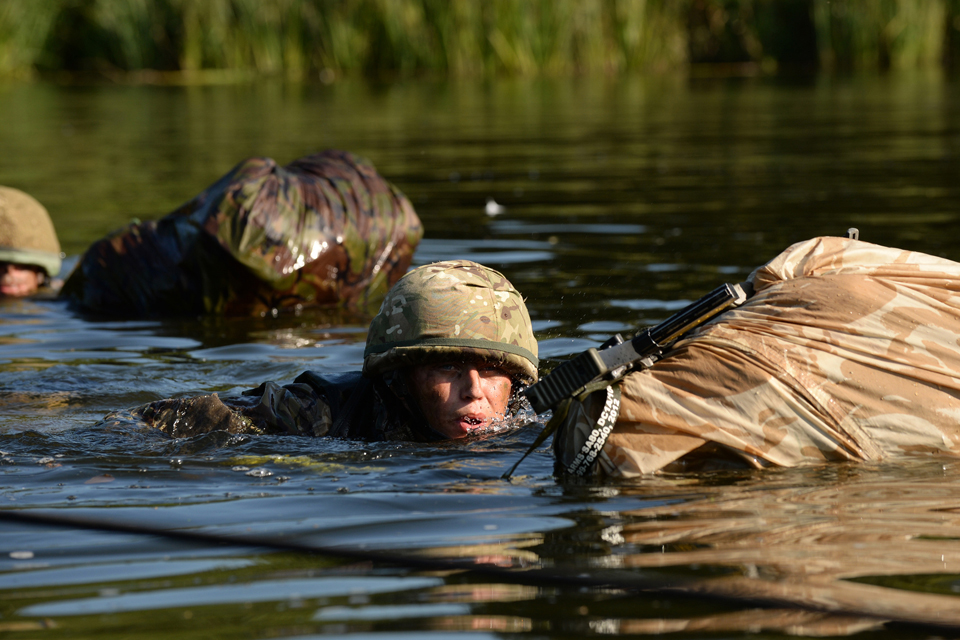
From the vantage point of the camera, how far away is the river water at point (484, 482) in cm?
274

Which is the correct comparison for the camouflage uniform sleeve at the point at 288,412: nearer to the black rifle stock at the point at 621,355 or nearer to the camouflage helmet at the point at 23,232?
the black rifle stock at the point at 621,355

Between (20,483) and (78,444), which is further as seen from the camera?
(78,444)

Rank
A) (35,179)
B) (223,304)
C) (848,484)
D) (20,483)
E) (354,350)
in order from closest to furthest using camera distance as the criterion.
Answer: (848,484)
(20,483)
(354,350)
(223,304)
(35,179)

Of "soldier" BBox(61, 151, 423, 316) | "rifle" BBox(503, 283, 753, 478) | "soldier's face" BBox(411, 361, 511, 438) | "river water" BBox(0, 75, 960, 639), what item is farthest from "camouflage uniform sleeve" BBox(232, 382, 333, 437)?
"soldier" BBox(61, 151, 423, 316)

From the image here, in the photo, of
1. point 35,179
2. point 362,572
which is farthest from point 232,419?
point 35,179

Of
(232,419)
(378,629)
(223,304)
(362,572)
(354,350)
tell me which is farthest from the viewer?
(223,304)

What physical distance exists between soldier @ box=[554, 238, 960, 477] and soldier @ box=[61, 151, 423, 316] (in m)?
4.15

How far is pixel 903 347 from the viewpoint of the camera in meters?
3.68

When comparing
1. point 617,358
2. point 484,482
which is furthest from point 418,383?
point 617,358

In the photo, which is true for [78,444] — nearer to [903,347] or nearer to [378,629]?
[378,629]

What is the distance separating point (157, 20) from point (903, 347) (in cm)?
2700

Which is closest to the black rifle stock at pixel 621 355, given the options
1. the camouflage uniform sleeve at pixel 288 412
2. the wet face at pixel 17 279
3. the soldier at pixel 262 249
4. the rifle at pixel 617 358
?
the rifle at pixel 617 358

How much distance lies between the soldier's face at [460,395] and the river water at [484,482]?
0.10 m

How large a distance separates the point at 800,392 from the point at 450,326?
137 cm
